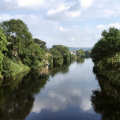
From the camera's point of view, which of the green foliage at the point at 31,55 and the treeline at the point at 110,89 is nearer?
the treeline at the point at 110,89

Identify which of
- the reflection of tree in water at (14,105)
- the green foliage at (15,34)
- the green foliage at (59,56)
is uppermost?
the green foliage at (15,34)

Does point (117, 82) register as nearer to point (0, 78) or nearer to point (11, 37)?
point (0, 78)

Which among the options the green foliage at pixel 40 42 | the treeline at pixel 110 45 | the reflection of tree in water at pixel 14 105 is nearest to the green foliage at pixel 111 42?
the treeline at pixel 110 45

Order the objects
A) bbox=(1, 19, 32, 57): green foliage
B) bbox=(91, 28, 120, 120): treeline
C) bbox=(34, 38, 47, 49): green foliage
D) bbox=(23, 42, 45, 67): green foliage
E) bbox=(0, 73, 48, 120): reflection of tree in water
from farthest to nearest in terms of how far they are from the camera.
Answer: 1. bbox=(34, 38, 47, 49): green foliage
2. bbox=(23, 42, 45, 67): green foliage
3. bbox=(1, 19, 32, 57): green foliage
4. bbox=(91, 28, 120, 120): treeline
5. bbox=(0, 73, 48, 120): reflection of tree in water

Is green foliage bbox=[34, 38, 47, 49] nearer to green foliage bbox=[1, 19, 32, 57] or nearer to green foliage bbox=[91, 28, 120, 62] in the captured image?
green foliage bbox=[1, 19, 32, 57]

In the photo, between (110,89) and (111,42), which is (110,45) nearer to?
(111,42)

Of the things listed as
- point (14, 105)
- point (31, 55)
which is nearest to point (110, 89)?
point (14, 105)

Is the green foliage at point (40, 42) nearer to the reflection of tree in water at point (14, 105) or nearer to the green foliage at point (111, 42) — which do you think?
the green foliage at point (111, 42)

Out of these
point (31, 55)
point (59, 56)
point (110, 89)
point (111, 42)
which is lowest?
point (110, 89)

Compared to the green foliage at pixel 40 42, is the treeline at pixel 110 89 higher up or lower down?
lower down

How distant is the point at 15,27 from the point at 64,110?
48.6 meters

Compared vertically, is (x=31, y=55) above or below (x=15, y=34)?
below

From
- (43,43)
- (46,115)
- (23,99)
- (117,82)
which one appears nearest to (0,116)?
(46,115)

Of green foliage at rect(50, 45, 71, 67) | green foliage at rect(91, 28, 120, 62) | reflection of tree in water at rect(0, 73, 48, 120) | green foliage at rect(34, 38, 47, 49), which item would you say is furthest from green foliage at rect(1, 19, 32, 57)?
green foliage at rect(34, 38, 47, 49)
